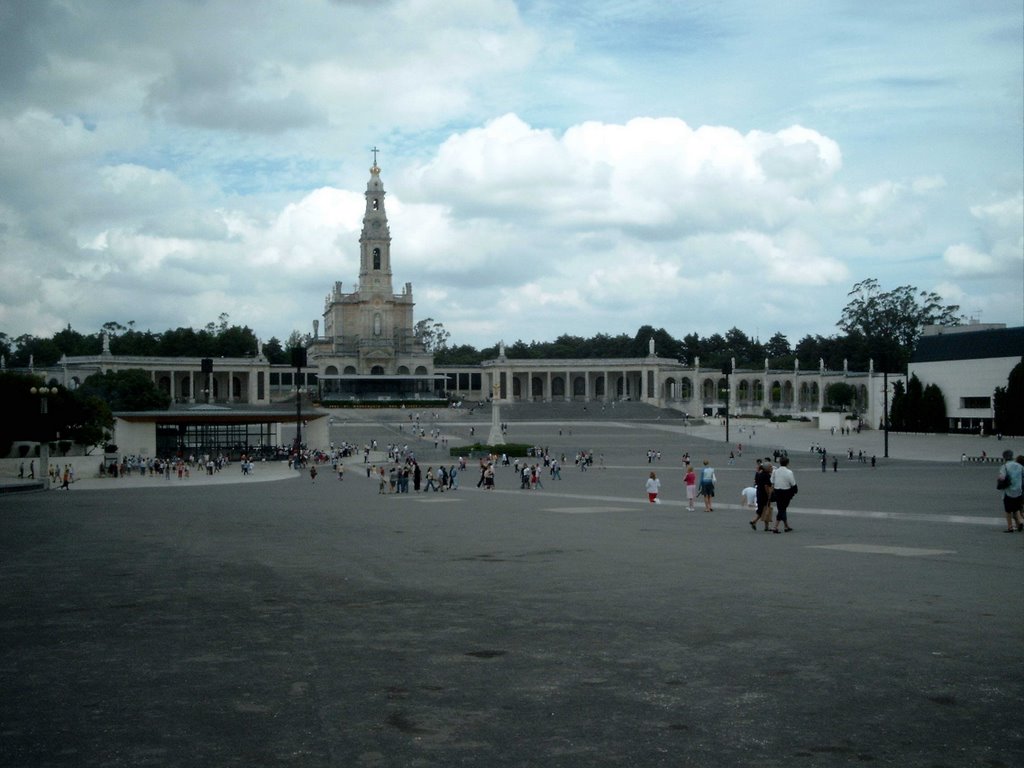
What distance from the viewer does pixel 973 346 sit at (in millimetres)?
84188

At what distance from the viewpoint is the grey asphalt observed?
6.42 meters

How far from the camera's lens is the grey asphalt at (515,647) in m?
6.42

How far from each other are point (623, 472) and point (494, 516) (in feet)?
90.4

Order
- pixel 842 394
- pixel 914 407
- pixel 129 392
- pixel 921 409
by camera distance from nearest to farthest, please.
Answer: pixel 921 409
pixel 914 407
pixel 129 392
pixel 842 394

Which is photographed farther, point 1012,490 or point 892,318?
point 892,318

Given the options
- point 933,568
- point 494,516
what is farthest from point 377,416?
point 933,568

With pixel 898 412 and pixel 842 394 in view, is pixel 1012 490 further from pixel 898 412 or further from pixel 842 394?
pixel 842 394

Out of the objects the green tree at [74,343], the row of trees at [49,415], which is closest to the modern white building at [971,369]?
the row of trees at [49,415]

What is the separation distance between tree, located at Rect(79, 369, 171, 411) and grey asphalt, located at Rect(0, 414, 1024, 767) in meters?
78.0

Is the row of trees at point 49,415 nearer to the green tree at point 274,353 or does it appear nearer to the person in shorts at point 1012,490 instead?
the person in shorts at point 1012,490

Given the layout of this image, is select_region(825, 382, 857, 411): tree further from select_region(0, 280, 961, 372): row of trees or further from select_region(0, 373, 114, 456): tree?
select_region(0, 373, 114, 456): tree

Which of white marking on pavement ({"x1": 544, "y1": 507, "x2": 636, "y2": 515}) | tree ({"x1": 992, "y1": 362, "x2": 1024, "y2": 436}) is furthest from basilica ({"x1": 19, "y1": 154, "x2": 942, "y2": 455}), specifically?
white marking on pavement ({"x1": 544, "y1": 507, "x2": 636, "y2": 515})

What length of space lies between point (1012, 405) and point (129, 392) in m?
74.5

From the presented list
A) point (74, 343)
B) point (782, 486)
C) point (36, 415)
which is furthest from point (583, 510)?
point (74, 343)
